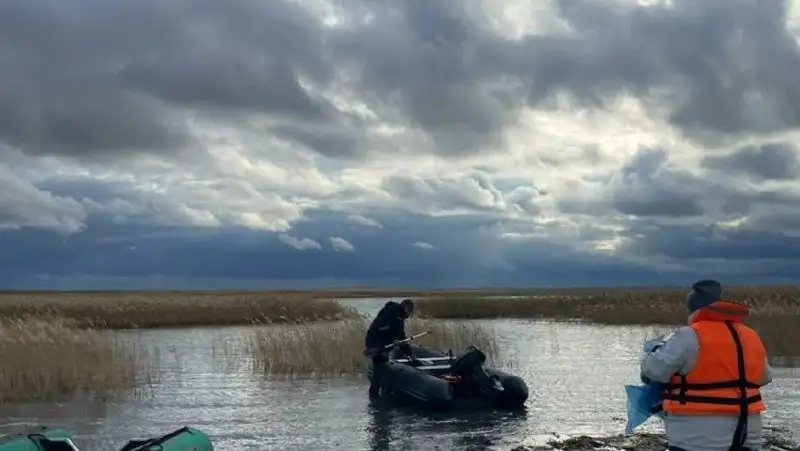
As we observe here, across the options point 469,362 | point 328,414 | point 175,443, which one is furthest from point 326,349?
point 175,443

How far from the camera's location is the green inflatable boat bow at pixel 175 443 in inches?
316

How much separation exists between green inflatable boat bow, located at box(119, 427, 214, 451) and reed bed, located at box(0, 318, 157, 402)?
7.72 meters

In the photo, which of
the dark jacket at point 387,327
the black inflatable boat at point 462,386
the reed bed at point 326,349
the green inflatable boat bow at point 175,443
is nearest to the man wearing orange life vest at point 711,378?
the green inflatable boat bow at point 175,443

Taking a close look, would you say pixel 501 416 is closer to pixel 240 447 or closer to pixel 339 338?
pixel 240 447

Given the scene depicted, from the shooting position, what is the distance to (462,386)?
46.5ft

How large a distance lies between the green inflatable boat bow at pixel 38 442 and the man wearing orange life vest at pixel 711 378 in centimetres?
520

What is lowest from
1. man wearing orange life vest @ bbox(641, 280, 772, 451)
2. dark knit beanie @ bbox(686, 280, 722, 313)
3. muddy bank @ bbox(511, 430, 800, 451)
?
muddy bank @ bbox(511, 430, 800, 451)

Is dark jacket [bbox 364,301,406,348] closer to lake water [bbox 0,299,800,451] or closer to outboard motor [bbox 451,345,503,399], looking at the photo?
lake water [bbox 0,299,800,451]

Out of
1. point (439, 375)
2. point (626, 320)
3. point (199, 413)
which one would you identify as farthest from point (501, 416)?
point (626, 320)

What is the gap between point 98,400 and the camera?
1538 cm

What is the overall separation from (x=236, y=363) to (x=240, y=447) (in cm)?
965

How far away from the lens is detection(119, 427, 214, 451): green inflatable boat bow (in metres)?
8.04

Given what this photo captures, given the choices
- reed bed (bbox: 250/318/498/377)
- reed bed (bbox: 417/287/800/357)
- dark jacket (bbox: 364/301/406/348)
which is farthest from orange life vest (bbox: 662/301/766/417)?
reed bed (bbox: 417/287/800/357)

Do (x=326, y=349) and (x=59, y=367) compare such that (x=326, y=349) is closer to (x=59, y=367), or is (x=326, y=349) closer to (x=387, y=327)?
(x=387, y=327)
